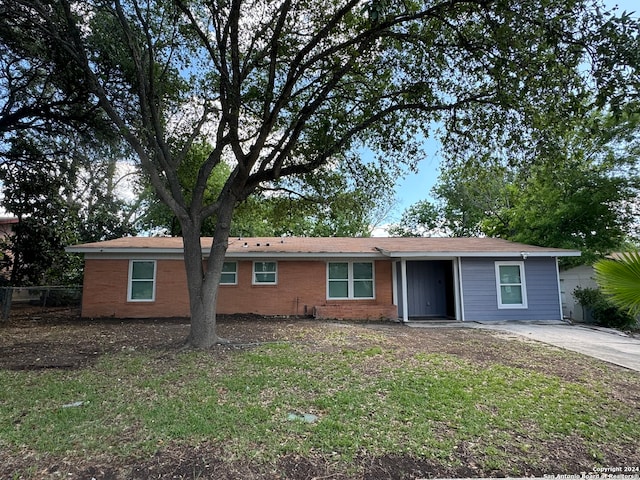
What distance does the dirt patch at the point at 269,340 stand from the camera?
301 cm

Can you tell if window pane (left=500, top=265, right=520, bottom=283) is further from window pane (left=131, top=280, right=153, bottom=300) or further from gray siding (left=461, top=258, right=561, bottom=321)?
window pane (left=131, top=280, right=153, bottom=300)

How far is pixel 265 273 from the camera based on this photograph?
12.9 m

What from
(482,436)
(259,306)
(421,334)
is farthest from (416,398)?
(259,306)

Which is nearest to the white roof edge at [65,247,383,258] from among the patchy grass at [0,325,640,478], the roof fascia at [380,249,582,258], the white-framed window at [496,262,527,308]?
the roof fascia at [380,249,582,258]

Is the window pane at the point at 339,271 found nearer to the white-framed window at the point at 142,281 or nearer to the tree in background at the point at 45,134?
→ the white-framed window at the point at 142,281

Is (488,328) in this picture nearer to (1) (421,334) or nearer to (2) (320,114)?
(1) (421,334)

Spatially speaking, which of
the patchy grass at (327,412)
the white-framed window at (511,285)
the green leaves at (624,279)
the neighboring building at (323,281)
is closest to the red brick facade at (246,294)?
the neighboring building at (323,281)

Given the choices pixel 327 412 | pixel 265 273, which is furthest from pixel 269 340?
pixel 265 273

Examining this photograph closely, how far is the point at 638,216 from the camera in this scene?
15602mm

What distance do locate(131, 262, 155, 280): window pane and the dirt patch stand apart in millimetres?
1670

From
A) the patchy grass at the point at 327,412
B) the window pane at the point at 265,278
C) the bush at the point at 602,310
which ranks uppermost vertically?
the window pane at the point at 265,278

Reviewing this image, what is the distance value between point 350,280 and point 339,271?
527 millimetres

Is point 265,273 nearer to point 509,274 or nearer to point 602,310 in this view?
point 509,274

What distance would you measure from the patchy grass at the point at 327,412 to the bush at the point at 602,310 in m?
8.30
